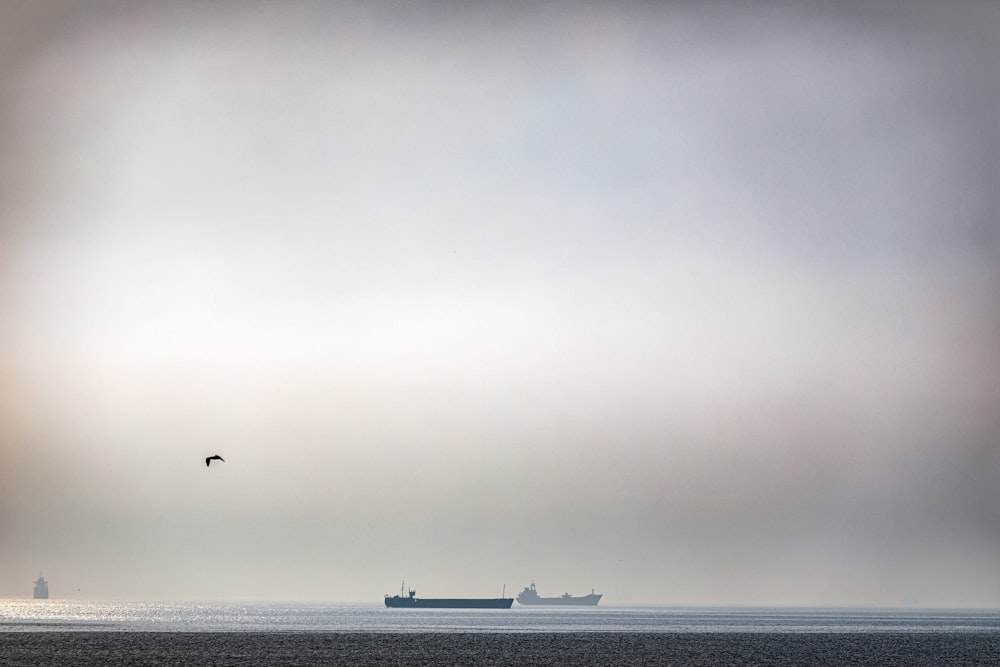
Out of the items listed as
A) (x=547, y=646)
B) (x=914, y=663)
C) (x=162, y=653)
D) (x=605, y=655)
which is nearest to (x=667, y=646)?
(x=547, y=646)

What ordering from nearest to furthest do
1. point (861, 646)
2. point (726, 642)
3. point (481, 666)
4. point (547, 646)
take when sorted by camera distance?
point (481, 666)
point (547, 646)
point (861, 646)
point (726, 642)

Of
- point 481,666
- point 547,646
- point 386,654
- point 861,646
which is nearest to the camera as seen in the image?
point 481,666

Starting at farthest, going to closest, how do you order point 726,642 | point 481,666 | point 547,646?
point 726,642 < point 547,646 < point 481,666

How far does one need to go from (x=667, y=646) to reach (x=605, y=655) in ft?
88.7

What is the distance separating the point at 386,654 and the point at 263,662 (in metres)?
17.6

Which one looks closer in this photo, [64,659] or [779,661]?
[64,659]

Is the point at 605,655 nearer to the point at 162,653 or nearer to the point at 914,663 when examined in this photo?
the point at 914,663

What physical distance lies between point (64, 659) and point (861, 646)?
92.7m

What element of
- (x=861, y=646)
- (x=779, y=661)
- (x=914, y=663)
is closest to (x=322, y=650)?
(x=779, y=661)

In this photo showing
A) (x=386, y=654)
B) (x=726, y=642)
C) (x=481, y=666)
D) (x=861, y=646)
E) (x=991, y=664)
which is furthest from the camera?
(x=726, y=642)

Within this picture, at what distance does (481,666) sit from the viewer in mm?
100812

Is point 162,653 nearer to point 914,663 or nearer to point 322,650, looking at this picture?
point 322,650

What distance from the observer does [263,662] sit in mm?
103625

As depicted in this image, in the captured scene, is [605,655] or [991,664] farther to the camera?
[605,655]
